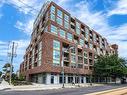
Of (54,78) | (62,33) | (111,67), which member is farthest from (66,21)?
(111,67)

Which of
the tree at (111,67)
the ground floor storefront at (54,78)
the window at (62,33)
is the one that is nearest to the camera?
the ground floor storefront at (54,78)

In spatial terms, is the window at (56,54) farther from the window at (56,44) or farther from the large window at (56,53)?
the window at (56,44)

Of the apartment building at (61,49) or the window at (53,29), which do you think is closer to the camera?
the apartment building at (61,49)

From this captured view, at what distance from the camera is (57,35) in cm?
6072

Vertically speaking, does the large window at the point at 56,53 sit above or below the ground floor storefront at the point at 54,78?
above

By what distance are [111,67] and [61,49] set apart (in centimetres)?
1865

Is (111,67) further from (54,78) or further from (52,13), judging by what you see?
(52,13)

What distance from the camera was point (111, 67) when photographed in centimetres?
6881

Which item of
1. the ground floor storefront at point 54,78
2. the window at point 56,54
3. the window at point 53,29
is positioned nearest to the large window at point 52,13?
the window at point 53,29

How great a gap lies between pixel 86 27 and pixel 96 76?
19.2 meters

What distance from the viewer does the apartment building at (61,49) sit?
5697 centimetres

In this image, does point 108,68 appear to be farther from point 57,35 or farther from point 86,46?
point 57,35

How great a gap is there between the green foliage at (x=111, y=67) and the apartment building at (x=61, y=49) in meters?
4.23

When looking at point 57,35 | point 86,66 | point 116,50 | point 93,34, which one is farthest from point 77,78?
point 116,50
